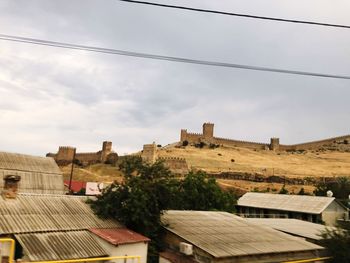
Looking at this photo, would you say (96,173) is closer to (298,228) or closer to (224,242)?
(298,228)

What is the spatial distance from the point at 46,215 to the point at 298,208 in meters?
30.7

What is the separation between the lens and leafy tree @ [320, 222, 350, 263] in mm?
18317

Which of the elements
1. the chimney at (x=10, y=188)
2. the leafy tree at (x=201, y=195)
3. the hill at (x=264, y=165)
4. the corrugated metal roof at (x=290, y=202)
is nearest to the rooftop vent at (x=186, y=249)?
the chimney at (x=10, y=188)

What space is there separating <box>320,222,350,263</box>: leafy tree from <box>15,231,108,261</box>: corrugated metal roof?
11.4 meters

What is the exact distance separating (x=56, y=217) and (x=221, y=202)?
77.1ft

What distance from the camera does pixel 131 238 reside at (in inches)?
658

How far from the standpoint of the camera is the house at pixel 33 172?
3158 centimetres

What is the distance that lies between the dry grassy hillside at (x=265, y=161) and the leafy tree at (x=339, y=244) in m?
68.4

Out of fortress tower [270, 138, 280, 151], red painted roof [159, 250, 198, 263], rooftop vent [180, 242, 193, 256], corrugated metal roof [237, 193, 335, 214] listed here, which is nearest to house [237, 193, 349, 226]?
corrugated metal roof [237, 193, 335, 214]

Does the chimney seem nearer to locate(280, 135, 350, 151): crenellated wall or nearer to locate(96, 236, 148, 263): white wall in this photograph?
locate(96, 236, 148, 263): white wall

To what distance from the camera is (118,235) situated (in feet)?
54.7

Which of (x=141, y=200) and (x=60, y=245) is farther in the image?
(x=141, y=200)

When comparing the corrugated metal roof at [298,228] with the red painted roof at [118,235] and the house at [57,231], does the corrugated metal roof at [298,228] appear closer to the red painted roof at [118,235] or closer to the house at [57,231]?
the red painted roof at [118,235]

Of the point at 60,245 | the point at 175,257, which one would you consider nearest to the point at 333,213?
the point at 175,257
